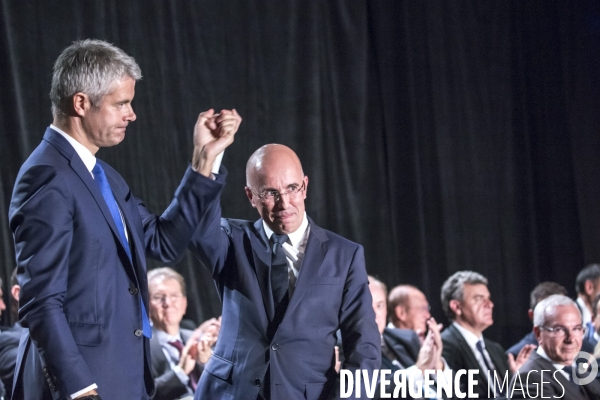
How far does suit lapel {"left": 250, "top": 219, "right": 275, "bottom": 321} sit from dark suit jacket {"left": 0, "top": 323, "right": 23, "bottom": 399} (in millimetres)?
2019

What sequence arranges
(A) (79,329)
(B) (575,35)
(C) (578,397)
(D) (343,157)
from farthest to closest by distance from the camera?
(B) (575,35) < (D) (343,157) < (C) (578,397) < (A) (79,329)

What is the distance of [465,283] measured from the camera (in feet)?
18.4

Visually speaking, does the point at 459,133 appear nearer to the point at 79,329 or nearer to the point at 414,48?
the point at 414,48

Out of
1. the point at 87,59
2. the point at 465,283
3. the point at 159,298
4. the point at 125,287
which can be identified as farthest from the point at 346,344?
the point at 465,283

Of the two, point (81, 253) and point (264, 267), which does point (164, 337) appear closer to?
point (264, 267)

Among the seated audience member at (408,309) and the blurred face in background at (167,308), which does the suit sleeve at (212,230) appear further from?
the seated audience member at (408,309)

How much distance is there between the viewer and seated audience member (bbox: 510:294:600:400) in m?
4.04

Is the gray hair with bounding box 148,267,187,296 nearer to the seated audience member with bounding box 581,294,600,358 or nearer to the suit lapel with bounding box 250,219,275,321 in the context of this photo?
the suit lapel with bounding box 250,219,275,321

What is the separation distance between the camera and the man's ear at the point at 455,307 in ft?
18.1

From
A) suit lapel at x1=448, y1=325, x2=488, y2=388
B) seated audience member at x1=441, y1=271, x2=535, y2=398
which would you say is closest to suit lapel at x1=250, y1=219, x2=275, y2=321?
seated audience member at x1=441, y1=271, x2=535, y2=398

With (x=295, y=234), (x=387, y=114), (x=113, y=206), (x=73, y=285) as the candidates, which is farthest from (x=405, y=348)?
(x=73, y=285)

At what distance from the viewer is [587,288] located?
20.8 ft

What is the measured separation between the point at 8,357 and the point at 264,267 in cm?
220

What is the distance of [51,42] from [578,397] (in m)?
3.78
